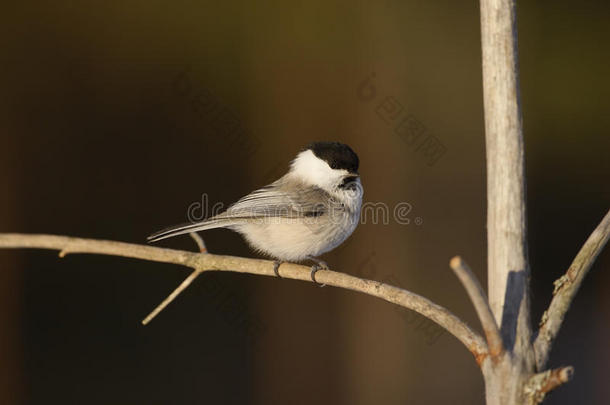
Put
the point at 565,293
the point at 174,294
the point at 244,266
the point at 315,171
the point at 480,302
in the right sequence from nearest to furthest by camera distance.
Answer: the point at 480,302
the point at 565,293
the point at 174,294
the point at 244,266
the point at 315,171

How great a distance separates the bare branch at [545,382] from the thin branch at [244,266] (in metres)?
0.08

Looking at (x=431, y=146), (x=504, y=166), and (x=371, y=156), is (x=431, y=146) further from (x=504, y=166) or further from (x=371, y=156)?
(x=504, y=166)

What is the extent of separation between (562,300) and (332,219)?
101cm

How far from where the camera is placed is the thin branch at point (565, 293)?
32.9 inches

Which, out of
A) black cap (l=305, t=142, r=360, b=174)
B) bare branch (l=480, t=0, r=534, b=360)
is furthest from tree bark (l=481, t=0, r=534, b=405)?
black cap (l=305, t=142, r=360, b=174)

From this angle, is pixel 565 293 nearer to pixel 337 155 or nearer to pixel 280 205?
pixel 337 155

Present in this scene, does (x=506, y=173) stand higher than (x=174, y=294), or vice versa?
(x=506, y=173)

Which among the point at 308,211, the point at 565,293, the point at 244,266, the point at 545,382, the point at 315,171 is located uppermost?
the point at 315,171

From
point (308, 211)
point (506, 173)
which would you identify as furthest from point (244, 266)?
point (506, 173)

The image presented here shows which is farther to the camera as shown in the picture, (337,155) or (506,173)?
(337,155)

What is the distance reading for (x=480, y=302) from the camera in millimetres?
727

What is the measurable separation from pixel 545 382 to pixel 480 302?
16 cm

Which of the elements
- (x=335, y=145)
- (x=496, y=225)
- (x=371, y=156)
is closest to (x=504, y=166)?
(x=496, y=225)

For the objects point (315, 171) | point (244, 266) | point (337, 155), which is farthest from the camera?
point (315, 171)
